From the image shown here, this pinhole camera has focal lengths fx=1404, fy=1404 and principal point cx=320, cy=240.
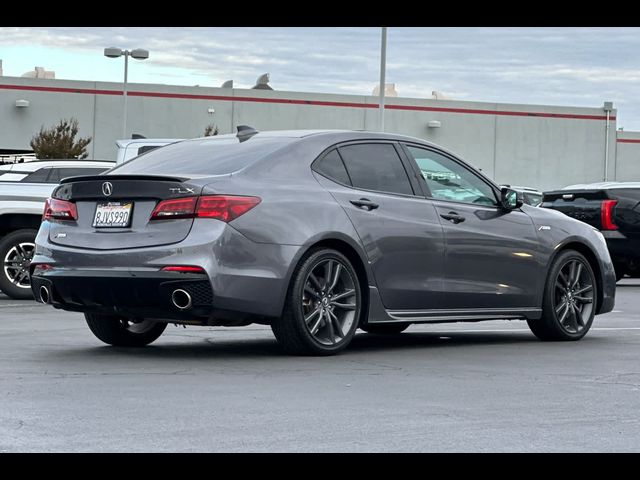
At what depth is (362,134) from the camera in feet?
33.6

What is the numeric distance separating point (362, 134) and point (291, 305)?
172cm

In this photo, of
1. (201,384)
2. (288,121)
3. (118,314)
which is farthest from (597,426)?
(288,121)

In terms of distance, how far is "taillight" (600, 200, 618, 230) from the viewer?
2019 cm

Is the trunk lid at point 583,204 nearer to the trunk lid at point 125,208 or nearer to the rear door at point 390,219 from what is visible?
the rear door at point 390,219

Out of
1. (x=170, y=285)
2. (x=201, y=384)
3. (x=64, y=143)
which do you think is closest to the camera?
(x=201, y=384)

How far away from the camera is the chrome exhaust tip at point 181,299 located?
28.7 feet

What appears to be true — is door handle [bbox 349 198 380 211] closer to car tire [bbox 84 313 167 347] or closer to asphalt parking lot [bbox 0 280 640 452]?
asphalt parking lot [bbox 0 280 640 452]

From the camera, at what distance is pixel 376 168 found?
33.2 feet

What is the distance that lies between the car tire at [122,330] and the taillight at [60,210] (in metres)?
0.78

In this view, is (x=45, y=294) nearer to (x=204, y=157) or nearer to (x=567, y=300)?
(x=204, y=157)

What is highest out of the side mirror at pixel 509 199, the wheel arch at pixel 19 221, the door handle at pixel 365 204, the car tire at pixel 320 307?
the side mirror at pixel 509 199

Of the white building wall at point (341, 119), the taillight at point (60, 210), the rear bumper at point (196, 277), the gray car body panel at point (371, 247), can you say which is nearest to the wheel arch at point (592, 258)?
the gray car body panel at point (371, 247)
